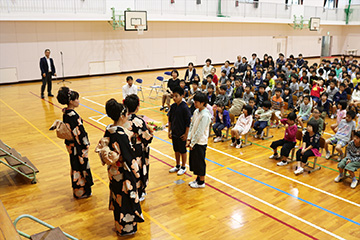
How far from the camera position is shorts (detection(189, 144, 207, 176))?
19.9 ft

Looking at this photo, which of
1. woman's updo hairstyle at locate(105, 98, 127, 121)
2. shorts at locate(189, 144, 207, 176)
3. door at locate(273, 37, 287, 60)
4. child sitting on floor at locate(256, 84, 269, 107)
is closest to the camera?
woman's updo hairstyle at locate(105, 98, 127, 121)

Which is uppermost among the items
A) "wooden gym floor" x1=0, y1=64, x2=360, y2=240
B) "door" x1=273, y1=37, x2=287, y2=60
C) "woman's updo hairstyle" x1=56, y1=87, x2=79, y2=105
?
"door" x1=273, y1=37, x2=287, y2=60

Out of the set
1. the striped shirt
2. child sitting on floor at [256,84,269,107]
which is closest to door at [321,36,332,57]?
child sitting on floor at [256,84,269,107]

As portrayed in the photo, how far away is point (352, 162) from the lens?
257 inches

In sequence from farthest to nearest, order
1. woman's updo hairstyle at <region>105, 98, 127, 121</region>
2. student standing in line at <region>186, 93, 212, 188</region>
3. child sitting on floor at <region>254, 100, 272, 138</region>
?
child sitting on floor at <region>254, 100, 272, 138</region> → student standing in line at <region>186, 93, 212, 188</region> → woman's updo hairstyle at <region>105, 98, 127, 121</region>

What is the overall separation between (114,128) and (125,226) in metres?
1.52

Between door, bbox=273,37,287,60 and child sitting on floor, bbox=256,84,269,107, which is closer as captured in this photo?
child sitting on floor, bbox=256,84,269,107

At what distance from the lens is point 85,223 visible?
5.22 meters

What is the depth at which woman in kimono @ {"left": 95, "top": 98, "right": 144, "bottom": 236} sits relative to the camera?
172 inches

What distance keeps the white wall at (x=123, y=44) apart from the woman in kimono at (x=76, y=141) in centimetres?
1526

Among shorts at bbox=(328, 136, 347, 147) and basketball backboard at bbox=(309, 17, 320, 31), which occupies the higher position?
basketball backboard at bbox=(309, 17, 320, 31)

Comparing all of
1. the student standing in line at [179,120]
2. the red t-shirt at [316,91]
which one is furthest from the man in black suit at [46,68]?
the red t-shirt at [316,91]

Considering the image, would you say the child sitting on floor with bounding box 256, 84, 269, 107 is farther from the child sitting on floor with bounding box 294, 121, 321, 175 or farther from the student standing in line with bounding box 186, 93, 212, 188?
the student standing in line with bounding box 186, 93, 212, 188

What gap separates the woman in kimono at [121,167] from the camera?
4.38m
